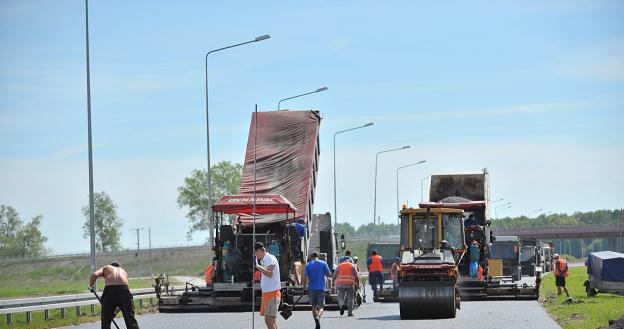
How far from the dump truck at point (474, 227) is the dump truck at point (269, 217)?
360 cm

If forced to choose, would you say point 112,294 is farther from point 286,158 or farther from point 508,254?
point 508,254

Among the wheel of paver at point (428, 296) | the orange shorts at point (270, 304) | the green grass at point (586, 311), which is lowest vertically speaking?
the green grass at point (586, 311)

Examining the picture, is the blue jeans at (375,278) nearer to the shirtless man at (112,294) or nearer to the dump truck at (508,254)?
the shirtless man at (112,294)

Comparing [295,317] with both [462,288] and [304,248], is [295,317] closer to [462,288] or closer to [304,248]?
[304,248]

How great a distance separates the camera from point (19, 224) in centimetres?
16662

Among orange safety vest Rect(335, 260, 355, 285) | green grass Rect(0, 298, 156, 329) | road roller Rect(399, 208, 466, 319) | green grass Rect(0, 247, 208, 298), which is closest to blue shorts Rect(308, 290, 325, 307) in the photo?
road roller Rect(399, 208, 466, 319)

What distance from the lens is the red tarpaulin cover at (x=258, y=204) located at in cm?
3344

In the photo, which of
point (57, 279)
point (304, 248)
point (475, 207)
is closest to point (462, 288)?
point (475, 207)

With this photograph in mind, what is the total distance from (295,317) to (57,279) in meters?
89.9

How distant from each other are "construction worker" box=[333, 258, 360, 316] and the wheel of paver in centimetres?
182

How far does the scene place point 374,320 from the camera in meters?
29.9

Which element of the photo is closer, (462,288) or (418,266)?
(418,266)

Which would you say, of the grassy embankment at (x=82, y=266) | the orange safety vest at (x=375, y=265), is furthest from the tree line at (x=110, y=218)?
the orange safety vest at (x=375, y=265)

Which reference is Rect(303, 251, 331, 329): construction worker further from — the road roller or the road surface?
the road roller
